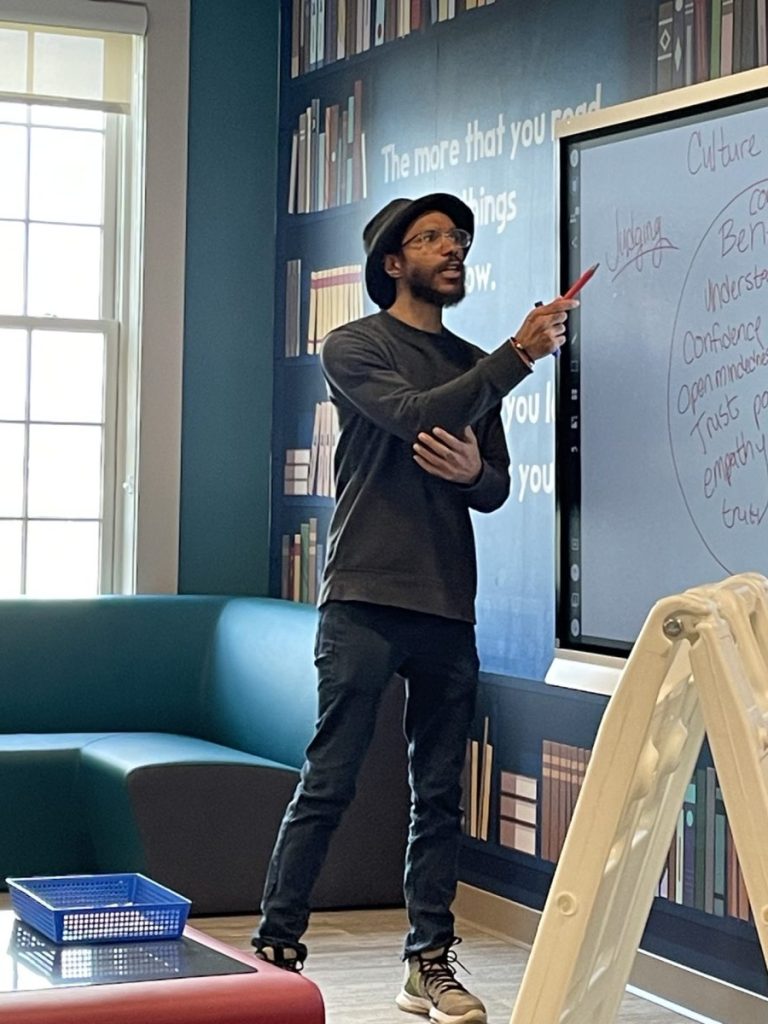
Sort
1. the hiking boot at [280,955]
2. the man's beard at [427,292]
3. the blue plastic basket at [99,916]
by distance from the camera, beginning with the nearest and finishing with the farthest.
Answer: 1. the blue plastic basket at [99,916]
2. the hiking boot at [280,955]
3. the man's beard at [427,292]

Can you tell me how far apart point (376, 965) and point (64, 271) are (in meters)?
2.90

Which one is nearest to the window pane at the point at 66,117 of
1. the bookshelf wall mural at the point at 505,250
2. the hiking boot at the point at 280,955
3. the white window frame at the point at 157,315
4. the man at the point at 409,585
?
the white window frame at the point at 157,315

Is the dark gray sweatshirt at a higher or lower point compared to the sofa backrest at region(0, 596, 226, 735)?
higher

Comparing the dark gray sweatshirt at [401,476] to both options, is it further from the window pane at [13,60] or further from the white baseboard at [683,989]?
the window pane at [13,60]

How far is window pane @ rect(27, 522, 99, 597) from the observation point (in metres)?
6.13

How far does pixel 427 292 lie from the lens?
4.11 metres

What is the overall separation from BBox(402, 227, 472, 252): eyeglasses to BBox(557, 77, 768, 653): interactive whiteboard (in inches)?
10.4

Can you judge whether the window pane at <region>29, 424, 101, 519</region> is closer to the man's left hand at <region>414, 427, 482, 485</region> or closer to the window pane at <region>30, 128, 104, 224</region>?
the window pane at <region>30, 128, 104, 224</region>

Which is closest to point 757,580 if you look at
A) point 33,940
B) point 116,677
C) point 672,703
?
point 672,703

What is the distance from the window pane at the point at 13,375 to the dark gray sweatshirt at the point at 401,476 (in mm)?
2293

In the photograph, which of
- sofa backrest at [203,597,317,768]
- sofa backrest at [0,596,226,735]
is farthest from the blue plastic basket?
sofa backrest at [0,596,226,735]

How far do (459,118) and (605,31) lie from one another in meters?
0.77

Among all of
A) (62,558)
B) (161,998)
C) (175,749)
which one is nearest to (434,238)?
(175,749)

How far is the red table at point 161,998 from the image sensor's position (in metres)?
2.54
